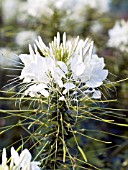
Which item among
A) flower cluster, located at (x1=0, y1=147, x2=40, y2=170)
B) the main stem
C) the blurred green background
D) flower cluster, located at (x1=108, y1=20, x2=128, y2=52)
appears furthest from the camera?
flower cluster, located at (x1=108, y1=20, x2=128, y2=52)

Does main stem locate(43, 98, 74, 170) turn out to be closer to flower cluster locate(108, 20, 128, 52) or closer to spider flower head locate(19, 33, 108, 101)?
spider flower head locate(19, 33, 108, 101)

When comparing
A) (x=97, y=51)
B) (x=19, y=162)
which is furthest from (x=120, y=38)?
(x=19, y=162)

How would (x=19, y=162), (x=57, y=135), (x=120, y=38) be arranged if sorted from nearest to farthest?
(x=19, y=162) → (x=57, y=135) → (x=120, y=38)

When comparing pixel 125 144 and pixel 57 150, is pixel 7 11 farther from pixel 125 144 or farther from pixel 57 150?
pixel 57 150

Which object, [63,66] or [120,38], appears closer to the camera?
[63,66]

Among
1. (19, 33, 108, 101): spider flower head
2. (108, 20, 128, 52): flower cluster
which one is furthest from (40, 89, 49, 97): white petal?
(108, 20, 128, 52): flower cluster

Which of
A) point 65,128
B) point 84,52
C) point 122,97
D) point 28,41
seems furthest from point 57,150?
point 28,41

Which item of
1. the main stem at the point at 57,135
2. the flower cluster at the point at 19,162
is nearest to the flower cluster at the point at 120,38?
the main stem at the point at 57,135

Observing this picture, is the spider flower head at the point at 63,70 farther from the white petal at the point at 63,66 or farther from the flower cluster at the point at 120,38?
the flower cluster at the point at 120,38

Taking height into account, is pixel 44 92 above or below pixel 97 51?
below

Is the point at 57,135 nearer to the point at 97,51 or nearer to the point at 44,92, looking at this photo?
the point at 44,92
